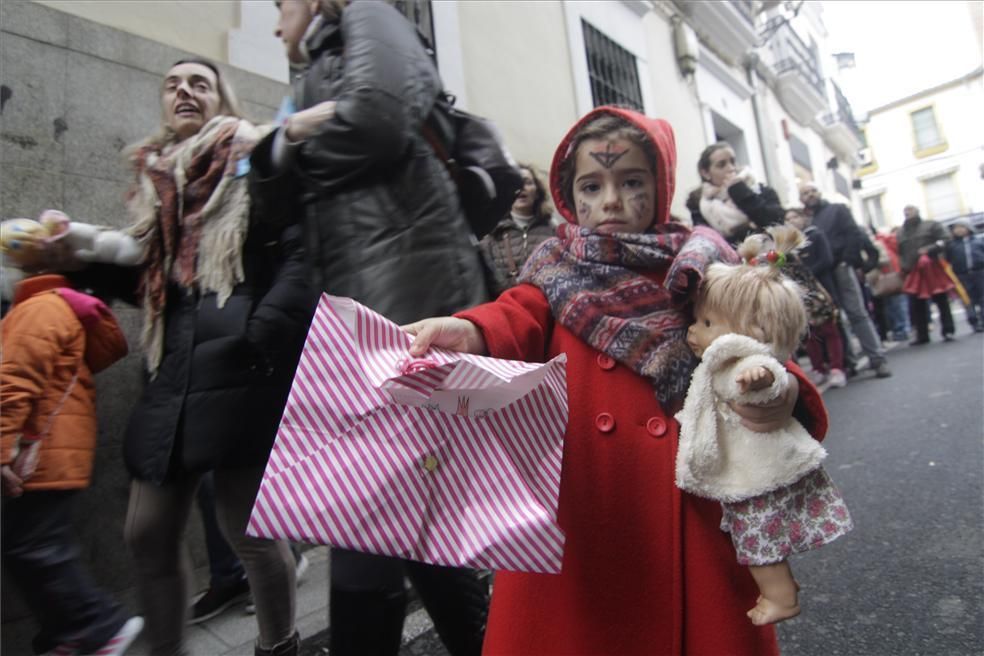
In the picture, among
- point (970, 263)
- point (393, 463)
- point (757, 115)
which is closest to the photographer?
point (393, 463)

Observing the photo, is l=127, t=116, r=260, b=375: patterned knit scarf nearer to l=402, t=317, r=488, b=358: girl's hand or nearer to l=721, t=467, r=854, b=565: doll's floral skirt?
l=402, t=317, r=488, b=358: girl's hand

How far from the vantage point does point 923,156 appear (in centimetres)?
2902

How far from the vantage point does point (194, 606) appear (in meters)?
2.61

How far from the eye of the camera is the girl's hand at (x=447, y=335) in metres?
0.99

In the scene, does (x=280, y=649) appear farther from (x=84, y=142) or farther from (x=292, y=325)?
(x=84, y=142)

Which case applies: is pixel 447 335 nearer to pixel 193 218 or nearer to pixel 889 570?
pixel 193 218

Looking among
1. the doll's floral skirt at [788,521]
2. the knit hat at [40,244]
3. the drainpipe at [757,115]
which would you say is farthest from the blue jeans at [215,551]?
the drainpipe at [757,115]

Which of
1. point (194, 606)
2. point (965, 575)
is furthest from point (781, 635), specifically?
point (194, 606)

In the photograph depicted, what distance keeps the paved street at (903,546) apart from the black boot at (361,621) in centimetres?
125

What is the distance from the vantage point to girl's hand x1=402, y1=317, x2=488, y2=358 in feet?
3.23

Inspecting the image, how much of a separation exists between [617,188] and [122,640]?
202cm

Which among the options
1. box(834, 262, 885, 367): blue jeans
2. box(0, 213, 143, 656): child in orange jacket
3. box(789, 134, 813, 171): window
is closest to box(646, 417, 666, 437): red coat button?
box(0, 213, 143, 656): child in orange jacket

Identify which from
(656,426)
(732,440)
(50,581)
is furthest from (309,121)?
(50,581)

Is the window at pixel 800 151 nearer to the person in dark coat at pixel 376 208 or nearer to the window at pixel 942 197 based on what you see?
the window at pixel 942 197
